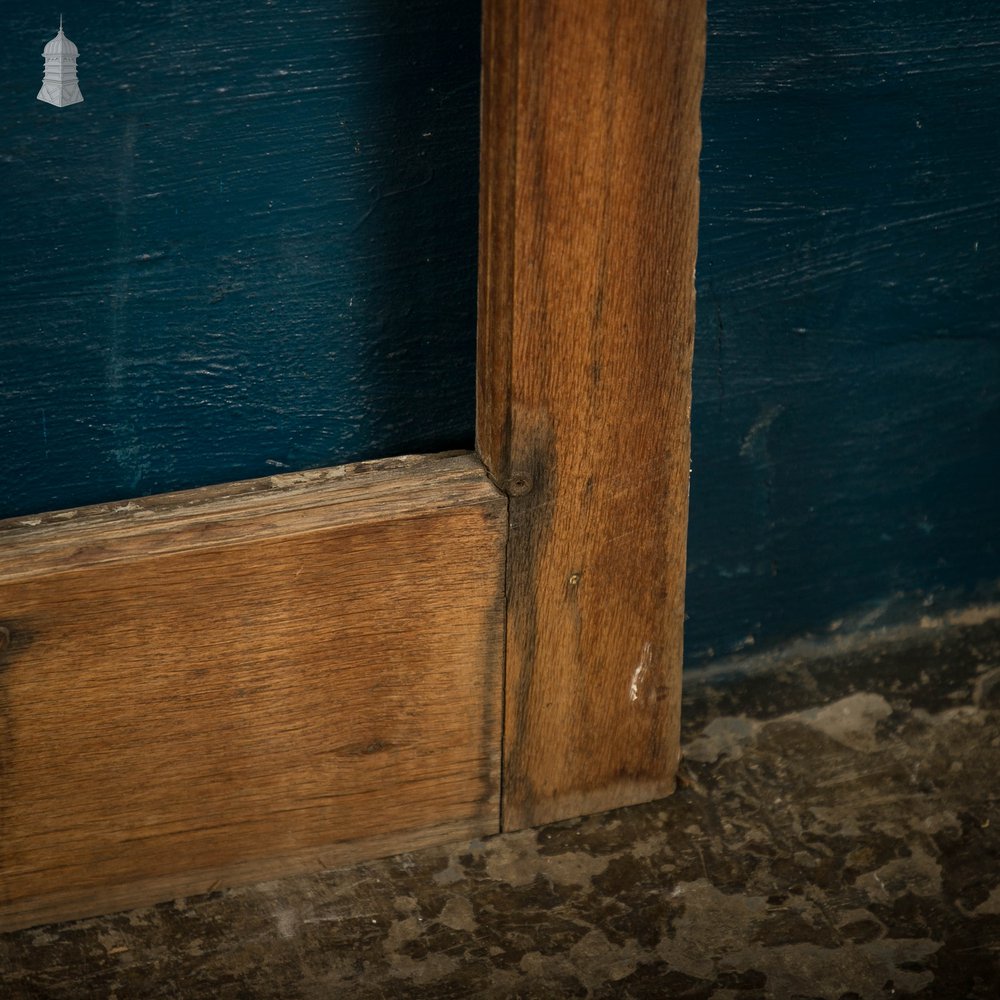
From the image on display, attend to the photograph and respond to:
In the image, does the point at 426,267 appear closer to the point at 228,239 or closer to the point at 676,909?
the point at 228,239

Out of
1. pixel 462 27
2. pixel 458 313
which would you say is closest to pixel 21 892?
pixel 458 313

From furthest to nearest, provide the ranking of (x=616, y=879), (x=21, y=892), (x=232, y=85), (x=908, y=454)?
(x=908, y=454) → (x=616, y=879) → (x=21, y=892) → (x=232, y=85)

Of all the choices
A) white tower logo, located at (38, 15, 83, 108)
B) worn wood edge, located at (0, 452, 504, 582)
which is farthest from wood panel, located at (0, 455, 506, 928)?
white tower logo, located at (38, 15, 83, 108)

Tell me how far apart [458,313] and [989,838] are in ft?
2.51

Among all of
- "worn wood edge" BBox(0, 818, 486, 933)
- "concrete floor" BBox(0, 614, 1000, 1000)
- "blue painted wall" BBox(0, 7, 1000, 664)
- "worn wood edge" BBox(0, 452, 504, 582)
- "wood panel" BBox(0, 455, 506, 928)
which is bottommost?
"concrete floor" BBox(0, 614, 1000, 1000)

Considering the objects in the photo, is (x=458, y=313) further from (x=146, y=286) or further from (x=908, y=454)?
(x=908, y=454)

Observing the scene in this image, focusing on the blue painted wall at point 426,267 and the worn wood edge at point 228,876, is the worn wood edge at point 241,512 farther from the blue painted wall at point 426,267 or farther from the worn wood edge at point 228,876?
the worn wood edge at point 228,876

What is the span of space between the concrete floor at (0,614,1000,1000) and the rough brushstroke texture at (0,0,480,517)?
16.7 inches

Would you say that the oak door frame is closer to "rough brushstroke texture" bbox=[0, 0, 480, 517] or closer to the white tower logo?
"rough brushstroke texture" bbox=[0, 0, 480, 517]

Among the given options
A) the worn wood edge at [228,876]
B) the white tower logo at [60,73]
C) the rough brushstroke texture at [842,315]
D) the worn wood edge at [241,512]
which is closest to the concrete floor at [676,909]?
the worn wood edge at [228,876]

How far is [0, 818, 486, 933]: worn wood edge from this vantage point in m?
1.46

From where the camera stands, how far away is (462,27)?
1380 mm

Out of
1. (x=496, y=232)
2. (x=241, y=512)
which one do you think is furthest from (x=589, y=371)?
A: (x=241, y=512)

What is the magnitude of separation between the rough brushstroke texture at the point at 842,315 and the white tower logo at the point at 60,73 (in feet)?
2.01
